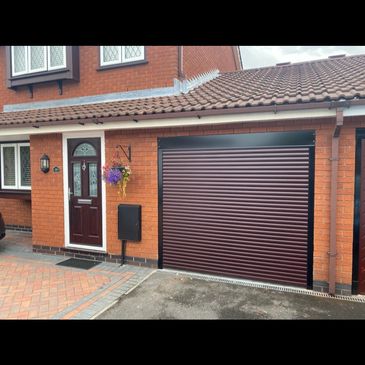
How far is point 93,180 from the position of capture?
6355 mm

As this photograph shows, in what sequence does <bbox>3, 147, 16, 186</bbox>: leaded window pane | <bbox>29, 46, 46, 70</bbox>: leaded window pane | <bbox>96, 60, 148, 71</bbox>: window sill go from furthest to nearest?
1. <bbox>3, 147, 16, 186</bbox>: leaded window pane
2. <bbox>29, 46, 46, 70</bbox>: leaded window pane
3. <bbox>96, 60, 148, 71</bbox>: window sill

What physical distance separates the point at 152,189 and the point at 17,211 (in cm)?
580

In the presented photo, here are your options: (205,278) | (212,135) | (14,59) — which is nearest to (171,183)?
(212,135)

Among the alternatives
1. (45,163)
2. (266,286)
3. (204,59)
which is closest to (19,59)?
(45,163)

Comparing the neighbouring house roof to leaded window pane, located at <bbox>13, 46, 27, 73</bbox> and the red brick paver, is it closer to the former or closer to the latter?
leaded window pane, located at <bbox>13, 46, 27, 73</bbox>

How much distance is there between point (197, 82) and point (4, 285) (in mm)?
6196

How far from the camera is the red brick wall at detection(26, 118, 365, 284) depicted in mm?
4426

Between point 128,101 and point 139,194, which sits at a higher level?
point 128,101

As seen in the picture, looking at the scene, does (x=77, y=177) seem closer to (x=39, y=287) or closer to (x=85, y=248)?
(x=85, y=248)

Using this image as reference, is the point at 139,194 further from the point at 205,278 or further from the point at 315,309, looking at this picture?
the point at 315,309

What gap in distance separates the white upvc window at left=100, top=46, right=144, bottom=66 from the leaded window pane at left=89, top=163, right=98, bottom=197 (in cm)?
267

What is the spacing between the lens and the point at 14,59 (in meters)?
8.07

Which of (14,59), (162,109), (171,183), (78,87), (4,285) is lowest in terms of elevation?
(4,285)

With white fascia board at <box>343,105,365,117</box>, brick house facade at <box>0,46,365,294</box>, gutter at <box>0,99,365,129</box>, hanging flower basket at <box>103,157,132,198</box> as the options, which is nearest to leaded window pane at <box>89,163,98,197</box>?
brick house facade at <box>0,46,365,294</box>
